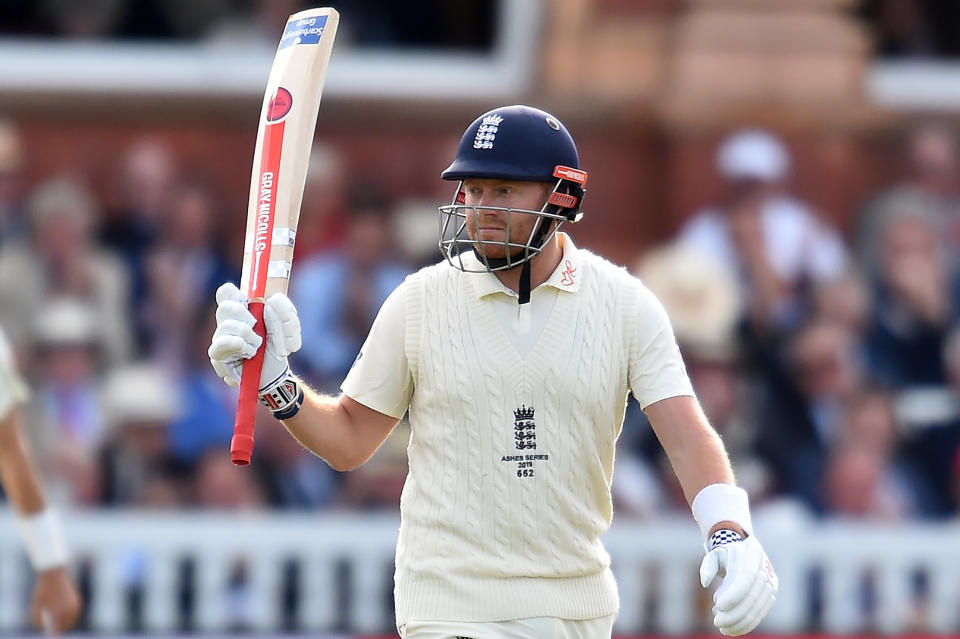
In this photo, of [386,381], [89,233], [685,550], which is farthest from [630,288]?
[89,233]

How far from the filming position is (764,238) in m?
7.95

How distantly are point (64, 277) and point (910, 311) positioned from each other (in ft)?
12.2

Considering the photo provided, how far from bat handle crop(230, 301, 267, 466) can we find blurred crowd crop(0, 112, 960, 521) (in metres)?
3.31

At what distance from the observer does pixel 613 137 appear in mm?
9414

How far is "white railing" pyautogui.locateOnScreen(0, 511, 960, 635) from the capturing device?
687 centimetres

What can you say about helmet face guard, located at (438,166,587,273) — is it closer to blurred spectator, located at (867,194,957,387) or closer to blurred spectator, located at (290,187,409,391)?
blurred spectator, located at (290,187,409,391)

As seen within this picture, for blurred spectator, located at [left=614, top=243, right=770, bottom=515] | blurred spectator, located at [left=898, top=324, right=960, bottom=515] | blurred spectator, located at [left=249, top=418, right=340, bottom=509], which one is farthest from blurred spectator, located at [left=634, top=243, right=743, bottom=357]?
blurred spectator, located at [left=249, top=418, right=340, bottom=509]

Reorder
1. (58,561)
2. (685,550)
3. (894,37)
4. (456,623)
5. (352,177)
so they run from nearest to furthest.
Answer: (456,623)
(58,561)
(685,550)
(352,177)
(894,37)

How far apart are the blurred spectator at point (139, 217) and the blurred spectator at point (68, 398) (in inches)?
10.4

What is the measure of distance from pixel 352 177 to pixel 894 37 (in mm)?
3159

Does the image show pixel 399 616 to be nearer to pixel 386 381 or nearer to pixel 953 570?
pixel 386 381

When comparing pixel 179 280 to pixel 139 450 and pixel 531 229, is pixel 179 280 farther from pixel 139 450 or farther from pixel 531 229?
pixel 531 229

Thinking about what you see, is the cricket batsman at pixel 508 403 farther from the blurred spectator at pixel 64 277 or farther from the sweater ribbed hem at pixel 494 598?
the blurred spectator at pixel 64 277

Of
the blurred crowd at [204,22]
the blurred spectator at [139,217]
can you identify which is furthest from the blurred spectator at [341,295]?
the blurred crowd at [204,22]
